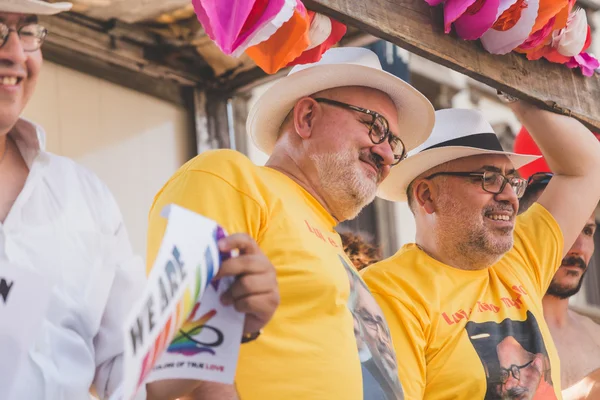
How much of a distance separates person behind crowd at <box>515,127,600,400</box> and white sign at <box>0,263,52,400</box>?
7.97 ft

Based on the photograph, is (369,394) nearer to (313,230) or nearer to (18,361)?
(313,230)

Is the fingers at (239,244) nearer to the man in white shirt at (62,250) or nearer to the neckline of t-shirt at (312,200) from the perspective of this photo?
the man in white shirt at (62,250)

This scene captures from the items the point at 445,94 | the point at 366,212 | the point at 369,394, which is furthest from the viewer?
the point at 445,94

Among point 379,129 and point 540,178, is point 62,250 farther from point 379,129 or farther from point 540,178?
point 540,178

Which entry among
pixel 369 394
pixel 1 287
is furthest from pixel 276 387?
pixel 1 287

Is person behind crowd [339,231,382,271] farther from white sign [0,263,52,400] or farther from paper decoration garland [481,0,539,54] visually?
white sign [0,263,52,400]

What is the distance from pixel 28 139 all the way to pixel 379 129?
3.54 ft

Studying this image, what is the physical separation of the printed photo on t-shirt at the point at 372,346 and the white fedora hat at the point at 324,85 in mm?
563

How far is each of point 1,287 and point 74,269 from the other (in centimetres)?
18

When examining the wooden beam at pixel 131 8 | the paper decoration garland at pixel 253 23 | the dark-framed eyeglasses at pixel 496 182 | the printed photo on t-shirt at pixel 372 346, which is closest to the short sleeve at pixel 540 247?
the dark-framed eyeglasses at pixel 496 182

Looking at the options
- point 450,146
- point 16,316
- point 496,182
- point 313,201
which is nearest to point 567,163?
point 496,182

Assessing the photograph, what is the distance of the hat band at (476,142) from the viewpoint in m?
3.52

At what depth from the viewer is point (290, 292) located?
2.43 meters

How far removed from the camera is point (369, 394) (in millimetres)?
2523
